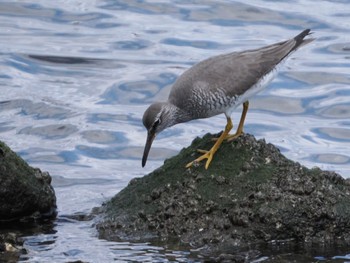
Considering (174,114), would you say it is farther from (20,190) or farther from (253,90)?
(20,190)

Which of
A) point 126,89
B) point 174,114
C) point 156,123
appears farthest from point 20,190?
point 126,89

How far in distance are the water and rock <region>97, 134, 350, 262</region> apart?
23 centimetres

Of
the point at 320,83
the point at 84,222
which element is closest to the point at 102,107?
the point at 320,83

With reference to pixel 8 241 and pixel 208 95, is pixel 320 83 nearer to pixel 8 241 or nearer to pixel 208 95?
pixel 208 95

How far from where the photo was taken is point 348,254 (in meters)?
8.47

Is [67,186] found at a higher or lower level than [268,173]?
lower

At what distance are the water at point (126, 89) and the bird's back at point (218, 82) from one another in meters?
1.68

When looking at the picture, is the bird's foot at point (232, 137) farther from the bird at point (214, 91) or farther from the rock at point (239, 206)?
the rock at point (239, 206)

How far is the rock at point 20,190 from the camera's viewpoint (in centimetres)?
901

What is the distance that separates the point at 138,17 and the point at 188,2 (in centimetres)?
138

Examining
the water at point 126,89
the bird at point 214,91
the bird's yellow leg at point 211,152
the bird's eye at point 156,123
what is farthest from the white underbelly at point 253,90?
the water at point 126,89

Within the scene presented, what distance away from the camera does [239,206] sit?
336 inches

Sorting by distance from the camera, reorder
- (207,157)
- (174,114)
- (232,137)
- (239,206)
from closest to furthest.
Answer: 1. (239,206)
2. (207,157)
3. (232,137)
4. (174,114)

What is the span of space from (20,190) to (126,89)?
6.33m
